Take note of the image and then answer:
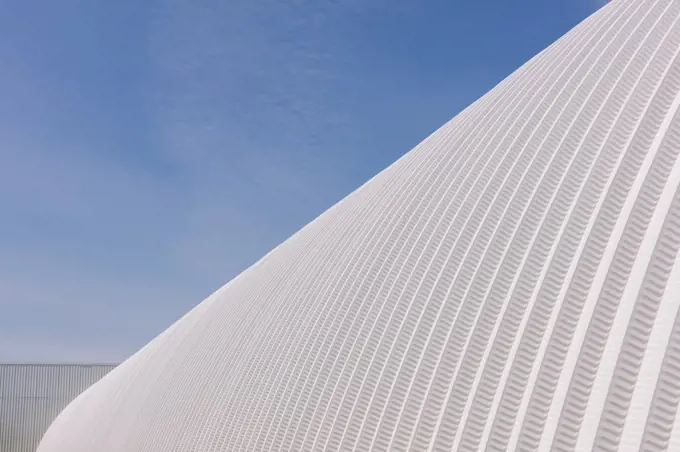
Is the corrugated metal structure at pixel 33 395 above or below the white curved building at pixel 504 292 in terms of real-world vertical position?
above

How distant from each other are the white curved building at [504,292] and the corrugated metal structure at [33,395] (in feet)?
119

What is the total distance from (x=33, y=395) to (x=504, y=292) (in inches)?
1836

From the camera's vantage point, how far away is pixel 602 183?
757cm

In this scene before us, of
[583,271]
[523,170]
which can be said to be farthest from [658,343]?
[523,170]

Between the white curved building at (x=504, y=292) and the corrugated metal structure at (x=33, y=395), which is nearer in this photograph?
the white curved building at (x=504, y=292)

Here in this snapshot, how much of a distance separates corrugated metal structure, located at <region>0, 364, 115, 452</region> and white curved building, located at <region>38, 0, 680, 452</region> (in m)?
36.1

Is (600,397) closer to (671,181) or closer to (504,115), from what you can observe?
(671,181)

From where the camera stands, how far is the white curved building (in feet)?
19.4

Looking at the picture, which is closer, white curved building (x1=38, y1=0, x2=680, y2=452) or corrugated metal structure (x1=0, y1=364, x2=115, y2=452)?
white curved building (x1=38, y1=0, x2=680, y2=452)

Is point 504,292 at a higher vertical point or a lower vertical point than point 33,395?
lower

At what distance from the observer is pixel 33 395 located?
48.7 metres

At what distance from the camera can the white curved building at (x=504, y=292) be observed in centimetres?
593

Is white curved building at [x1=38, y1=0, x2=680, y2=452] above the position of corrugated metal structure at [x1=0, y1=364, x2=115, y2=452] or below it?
below

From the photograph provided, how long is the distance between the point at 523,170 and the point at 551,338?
9.84ft
